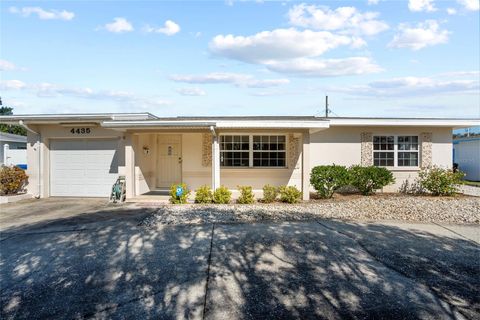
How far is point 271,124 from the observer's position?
37.4 feet

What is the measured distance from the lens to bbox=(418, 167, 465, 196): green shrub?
1273 cm

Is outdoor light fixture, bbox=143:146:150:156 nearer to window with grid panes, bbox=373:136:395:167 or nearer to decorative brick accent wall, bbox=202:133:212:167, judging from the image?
decorative brick accent wall, bbox=202:133:212:167

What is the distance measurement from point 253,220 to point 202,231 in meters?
1.62

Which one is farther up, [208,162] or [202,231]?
[208,162]

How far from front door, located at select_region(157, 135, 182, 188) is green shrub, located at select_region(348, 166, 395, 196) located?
7273mm

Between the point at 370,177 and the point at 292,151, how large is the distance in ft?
10.6

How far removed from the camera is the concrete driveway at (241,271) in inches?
150

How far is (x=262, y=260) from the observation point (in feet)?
17.5

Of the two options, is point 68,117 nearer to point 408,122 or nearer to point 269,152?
point 269,152

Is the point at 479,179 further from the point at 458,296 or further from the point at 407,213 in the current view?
the point at 458,296

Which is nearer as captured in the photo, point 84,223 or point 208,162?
point 84,223

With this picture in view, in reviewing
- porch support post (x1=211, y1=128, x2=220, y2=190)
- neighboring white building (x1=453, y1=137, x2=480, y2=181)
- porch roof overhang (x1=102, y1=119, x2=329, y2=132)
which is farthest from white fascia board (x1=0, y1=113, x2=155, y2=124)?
neighboring white building (x1=453, y1=137, x2=480, y2=181)

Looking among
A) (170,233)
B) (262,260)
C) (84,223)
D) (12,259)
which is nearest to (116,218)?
(84,223)

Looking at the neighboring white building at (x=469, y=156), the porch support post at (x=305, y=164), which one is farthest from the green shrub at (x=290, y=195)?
the neighboring white building at (x=469, y=156)
